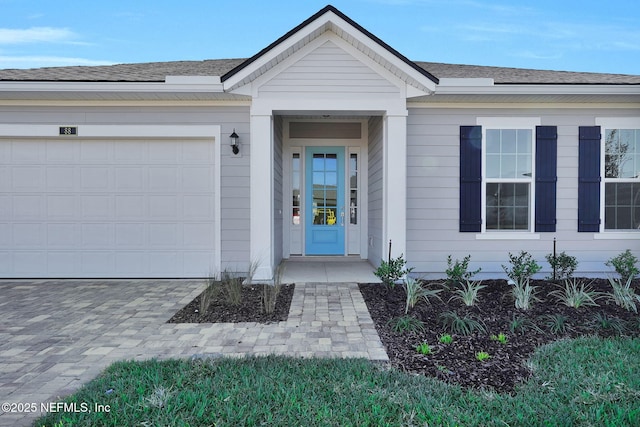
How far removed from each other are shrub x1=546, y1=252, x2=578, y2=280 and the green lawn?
3.29 m

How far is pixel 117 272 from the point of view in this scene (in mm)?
6449

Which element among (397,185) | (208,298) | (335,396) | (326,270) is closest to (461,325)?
(335,396)

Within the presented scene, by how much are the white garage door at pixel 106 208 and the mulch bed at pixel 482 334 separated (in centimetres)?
336

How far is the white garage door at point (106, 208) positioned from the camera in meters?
6.35

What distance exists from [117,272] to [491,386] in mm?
6079

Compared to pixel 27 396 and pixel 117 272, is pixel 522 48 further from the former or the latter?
pixel 27 396

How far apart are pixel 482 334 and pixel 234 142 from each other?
4.59 m

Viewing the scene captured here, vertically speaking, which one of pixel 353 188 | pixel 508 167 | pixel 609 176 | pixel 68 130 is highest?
pixel 68 130

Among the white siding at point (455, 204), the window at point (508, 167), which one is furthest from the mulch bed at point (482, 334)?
the window at point (508, 167)

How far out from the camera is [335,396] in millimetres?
2465

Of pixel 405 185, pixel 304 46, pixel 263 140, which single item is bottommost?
pixel 405 185

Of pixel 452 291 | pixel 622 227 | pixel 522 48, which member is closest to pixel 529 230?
pixel 622 227

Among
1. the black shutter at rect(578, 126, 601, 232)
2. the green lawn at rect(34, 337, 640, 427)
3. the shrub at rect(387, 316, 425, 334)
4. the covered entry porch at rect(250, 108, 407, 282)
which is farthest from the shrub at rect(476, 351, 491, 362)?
the black shutter at rect(578, 126, 601, 232)

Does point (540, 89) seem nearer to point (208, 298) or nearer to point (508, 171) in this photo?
point (508, 171)
